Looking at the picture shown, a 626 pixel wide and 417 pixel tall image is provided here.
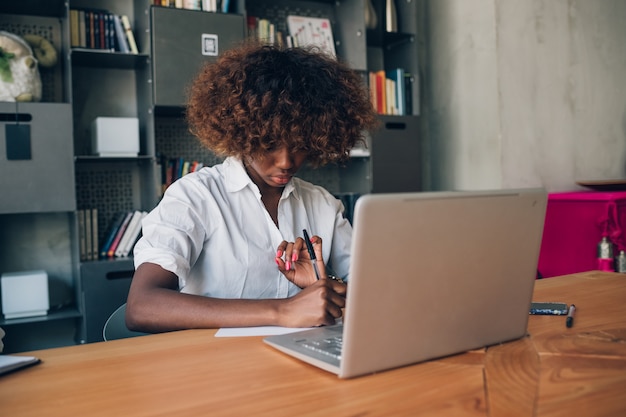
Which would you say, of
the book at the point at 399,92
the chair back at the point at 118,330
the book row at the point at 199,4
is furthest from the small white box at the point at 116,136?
the chair back at the point at 118,330

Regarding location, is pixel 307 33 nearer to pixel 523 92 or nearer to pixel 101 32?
pixel 101 32

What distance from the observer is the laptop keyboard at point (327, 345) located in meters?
0.92

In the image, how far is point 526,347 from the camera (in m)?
1.02

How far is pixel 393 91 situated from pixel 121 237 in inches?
71.4

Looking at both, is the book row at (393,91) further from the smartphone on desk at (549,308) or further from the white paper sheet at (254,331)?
the white paper sheet at (254,331)

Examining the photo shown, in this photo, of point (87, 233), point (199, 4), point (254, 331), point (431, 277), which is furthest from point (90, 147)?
point (431, 277)

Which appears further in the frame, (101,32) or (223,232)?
(101,32)

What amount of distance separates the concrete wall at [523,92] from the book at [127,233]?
1926mm

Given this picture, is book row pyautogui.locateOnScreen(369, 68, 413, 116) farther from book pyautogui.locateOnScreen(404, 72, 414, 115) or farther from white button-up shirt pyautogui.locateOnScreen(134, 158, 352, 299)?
white button-up shirt pyautogui.locateOnScreen(134, 158, 352, 299)

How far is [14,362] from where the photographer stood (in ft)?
3.10

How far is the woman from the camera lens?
4.72 ft

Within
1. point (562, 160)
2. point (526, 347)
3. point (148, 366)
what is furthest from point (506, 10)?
point (148, 366)

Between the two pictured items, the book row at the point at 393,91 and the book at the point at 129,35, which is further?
the book row at the point at 393,91

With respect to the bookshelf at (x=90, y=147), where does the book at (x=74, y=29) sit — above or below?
above
